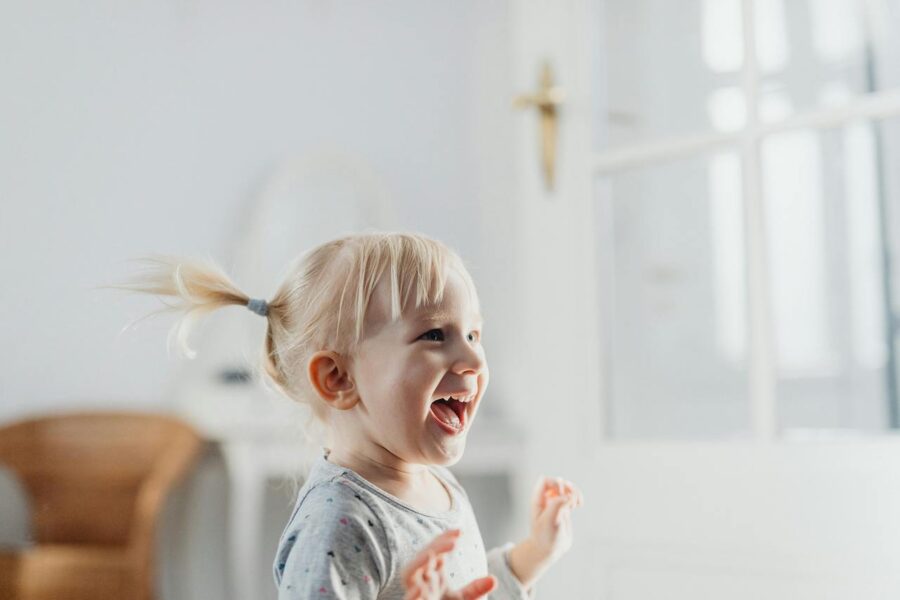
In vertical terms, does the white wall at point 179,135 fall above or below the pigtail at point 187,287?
above

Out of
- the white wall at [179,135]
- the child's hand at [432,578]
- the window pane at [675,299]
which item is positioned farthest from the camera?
the white wall at [179,135]

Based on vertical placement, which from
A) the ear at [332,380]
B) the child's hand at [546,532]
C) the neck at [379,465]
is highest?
the ear at [332,380]

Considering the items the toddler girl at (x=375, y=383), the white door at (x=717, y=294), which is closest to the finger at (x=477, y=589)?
the toddler girl at (x=375, y=383)

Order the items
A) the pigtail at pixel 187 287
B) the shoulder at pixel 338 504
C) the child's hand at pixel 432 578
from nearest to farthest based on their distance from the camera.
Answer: the child's hand at pixel 432 578
the shoulder at pixel 338 504
the pigtail at pixel 187 287

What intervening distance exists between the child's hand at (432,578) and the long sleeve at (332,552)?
0.31ft

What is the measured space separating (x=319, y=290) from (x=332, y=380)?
0.32 ft

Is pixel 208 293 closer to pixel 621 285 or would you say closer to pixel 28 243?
pixel 621 285

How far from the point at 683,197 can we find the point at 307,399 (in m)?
0.87

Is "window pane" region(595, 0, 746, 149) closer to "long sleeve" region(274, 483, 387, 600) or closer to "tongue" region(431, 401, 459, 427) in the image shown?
"tongue" region(431, 401, 459, 427)

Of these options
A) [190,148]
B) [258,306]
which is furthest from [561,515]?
[190,148]

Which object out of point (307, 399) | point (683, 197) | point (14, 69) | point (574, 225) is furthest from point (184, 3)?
point (307, 399)

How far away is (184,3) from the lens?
2.30 meters

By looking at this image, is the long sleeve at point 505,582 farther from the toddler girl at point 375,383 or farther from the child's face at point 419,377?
the child's face at point 419,377

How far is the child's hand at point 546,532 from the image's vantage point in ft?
3.94
